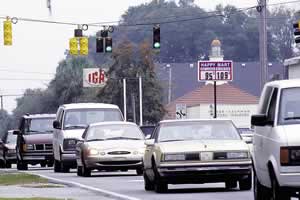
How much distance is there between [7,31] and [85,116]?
35.0ft

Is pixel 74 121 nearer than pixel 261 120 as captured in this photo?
No

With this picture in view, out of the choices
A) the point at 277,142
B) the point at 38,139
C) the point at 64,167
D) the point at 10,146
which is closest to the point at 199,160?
the point at 277,142

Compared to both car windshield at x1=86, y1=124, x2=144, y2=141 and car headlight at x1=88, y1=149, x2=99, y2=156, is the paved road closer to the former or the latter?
car headlight at x1=88, y1=149, x2=99, y2=156

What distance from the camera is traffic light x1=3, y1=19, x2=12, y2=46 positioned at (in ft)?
156

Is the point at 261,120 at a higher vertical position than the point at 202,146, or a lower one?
higher

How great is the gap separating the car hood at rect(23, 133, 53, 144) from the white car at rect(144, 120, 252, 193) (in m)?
20.6

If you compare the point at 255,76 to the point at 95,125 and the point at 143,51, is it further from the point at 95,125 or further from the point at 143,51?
the point at 95,125

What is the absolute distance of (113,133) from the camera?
33.6 meters

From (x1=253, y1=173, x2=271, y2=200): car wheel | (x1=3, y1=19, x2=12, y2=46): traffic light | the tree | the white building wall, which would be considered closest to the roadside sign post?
(x1=3, y1=19, x2=12, y2=46): traffic light

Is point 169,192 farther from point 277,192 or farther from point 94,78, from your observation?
point 94,78

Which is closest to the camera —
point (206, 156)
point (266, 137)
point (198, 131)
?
point (266, 137)

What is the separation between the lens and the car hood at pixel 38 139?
4509 cm

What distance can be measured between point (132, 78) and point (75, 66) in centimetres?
3821

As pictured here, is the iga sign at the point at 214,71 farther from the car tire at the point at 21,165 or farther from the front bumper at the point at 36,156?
the car tire at the point at 21,165
